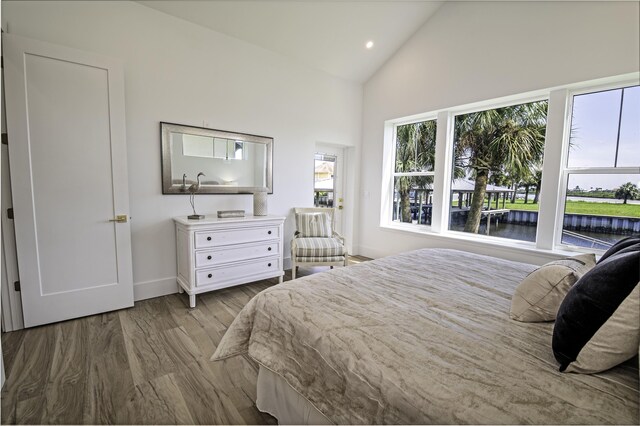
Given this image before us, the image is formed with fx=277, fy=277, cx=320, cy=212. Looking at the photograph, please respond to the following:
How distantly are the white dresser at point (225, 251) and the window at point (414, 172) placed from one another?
2.19 m

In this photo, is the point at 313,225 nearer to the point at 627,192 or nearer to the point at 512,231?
the point at 512,231

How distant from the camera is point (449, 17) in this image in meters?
3.52

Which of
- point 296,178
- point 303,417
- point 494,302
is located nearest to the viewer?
point 303,417

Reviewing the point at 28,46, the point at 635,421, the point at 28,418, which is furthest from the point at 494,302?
the point at 28,46

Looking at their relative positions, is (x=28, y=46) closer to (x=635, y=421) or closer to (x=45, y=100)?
(x=45, y=100)

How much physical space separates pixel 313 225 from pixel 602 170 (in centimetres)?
314

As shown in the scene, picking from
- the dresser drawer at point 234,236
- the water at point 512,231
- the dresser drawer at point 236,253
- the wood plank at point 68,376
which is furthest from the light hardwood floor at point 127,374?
the water at point 512,231

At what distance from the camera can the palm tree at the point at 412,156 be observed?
4114mm

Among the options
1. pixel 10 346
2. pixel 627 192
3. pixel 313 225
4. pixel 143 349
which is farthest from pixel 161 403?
pixel 627 192

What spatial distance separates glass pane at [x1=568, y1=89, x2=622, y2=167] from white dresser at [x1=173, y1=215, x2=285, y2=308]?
129 inches

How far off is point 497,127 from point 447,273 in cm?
250

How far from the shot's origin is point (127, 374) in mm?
1812

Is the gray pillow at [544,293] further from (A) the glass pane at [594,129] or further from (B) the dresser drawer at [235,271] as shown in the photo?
(B) the dresser drawer at [235,271]

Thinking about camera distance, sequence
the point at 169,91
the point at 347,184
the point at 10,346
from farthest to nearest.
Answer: the point at 347,184
the point at 169,91
the point at 10,346
